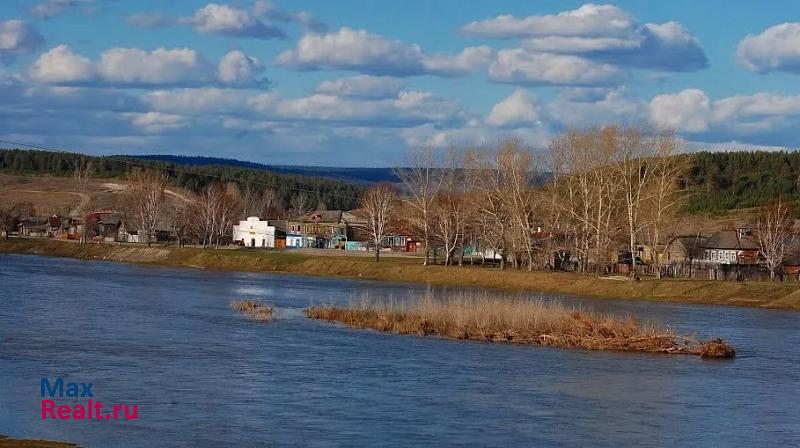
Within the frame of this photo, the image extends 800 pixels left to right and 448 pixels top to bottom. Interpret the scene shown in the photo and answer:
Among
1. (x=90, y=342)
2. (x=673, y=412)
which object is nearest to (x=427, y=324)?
(x=90, y=342)

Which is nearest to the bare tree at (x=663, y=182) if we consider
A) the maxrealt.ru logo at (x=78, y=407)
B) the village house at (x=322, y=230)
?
the maxrealt.ru logo at (x=78, y=407)

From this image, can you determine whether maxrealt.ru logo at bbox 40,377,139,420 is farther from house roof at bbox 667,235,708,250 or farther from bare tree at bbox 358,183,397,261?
house roof at bbox 667,235,708,250

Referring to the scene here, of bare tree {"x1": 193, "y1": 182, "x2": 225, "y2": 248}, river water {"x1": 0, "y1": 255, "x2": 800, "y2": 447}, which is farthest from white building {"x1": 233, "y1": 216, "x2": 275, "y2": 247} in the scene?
river water {"x1": 0, "y1": 255, "x2": 800, "y2": 447}

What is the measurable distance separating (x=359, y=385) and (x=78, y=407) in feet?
29.3

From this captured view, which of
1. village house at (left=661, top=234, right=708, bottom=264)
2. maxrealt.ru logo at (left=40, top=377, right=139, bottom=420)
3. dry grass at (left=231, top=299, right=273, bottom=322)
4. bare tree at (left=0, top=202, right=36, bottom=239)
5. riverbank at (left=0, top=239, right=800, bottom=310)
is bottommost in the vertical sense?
maxrealt.ru logo at (left=40, top=377, right=139, bottom=420)

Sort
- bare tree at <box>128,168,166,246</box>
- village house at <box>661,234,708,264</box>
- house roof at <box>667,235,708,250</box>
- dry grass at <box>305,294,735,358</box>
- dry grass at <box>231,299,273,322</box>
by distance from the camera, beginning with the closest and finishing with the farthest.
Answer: dry grass at <box>305,294,735,358</box>
dry grass at <box>231,299,273,322</box>
village house at <box>661,234,708,264</box>
house roof at <box>667,235,708,250</box>
bare tree at <box>128,168,166,246</box>

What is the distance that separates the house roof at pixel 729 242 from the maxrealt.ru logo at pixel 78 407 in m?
108

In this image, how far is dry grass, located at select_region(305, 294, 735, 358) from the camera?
4600 centimetres

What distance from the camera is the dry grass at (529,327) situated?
1811 inches

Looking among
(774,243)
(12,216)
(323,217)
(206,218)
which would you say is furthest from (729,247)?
(12,216)

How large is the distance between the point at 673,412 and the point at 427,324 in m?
19.1

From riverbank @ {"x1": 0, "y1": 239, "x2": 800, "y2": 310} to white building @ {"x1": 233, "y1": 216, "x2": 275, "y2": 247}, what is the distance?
106 feet

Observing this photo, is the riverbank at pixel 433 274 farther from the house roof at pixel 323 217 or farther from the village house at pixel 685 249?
the house roof at pixel 323 217

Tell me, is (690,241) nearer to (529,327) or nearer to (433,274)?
(433,274)
